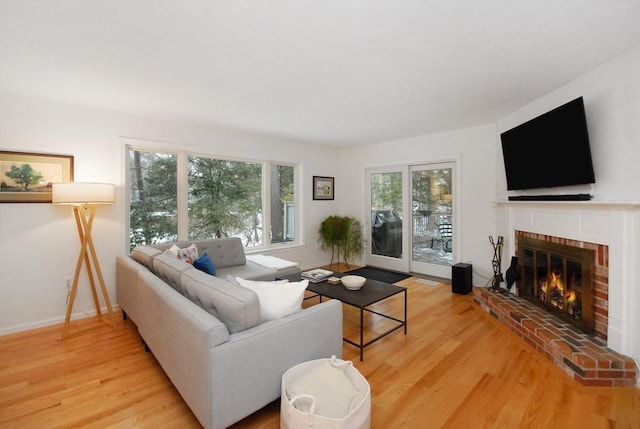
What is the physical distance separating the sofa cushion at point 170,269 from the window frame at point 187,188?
139 cm

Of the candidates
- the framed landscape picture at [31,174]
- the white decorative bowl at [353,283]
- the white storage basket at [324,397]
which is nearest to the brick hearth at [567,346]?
the white decorative bowl at [353,283]

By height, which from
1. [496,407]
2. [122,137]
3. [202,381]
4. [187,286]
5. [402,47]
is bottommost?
[496,407]

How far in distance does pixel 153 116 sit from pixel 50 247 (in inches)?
70.5

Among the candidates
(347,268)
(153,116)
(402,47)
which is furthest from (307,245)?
(402,47)

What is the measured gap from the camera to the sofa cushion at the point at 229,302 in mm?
1615

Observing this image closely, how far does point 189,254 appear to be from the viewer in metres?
3.21

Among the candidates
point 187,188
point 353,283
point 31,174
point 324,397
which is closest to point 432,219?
point 353,283

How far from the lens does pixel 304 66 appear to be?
2338mm

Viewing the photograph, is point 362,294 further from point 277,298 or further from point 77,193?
point 77,193

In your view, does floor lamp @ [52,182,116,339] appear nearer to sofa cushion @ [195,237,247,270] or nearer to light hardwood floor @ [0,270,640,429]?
light hardwood floor @ [0,270,640,429]

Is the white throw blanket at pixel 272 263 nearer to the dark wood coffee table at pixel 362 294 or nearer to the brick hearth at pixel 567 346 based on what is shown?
the dark wood coffee table at pixel 362 294

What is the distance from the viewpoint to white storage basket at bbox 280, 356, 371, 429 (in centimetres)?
136

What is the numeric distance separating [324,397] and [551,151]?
2.93m

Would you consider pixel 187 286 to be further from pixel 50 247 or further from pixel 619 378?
pixel 619 378
